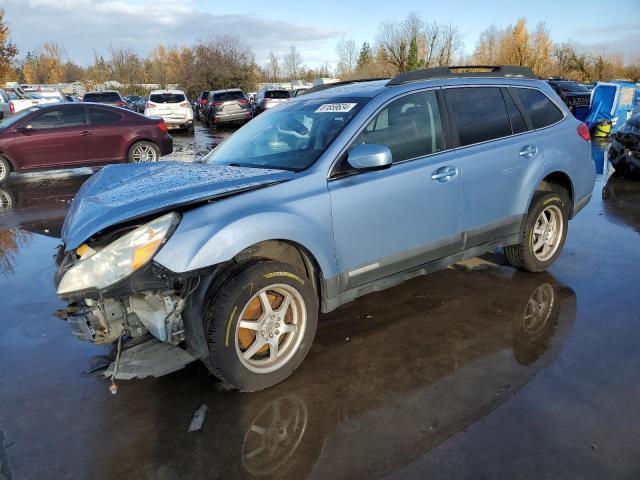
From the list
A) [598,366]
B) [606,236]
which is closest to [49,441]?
[598,366]

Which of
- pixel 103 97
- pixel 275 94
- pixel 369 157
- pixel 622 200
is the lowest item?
pixel 622 200

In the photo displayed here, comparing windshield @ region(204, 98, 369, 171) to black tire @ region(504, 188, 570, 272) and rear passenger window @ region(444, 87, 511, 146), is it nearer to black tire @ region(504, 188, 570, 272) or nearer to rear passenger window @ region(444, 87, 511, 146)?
rear passenger window @ region(444, 87, 511, 146)

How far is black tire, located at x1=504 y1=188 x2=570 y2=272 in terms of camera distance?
15.3ft

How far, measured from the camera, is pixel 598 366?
334 centimetres

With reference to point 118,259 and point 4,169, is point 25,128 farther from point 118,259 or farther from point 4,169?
point 118,259

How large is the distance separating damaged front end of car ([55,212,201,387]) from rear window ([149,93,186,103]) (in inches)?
778

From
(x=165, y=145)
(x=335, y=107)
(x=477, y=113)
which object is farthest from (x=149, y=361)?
(x=165, y=145)

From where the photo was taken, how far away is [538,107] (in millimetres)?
4770

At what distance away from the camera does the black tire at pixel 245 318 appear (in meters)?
2.89

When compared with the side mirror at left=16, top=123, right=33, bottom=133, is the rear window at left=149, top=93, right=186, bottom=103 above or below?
above

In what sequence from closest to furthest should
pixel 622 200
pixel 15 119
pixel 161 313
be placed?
pixel 161 313, pixel 622 200, pixel 15 119

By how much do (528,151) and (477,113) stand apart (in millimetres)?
610

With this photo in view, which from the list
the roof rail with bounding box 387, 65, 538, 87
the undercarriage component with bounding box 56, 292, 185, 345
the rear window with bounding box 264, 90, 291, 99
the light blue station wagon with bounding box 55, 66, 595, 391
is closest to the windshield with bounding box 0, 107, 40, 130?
the light blue station wagon with bounding box 55, 66, 595, 391

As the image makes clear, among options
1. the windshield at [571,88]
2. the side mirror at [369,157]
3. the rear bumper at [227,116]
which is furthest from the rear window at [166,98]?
the side mirror at [369,157]
